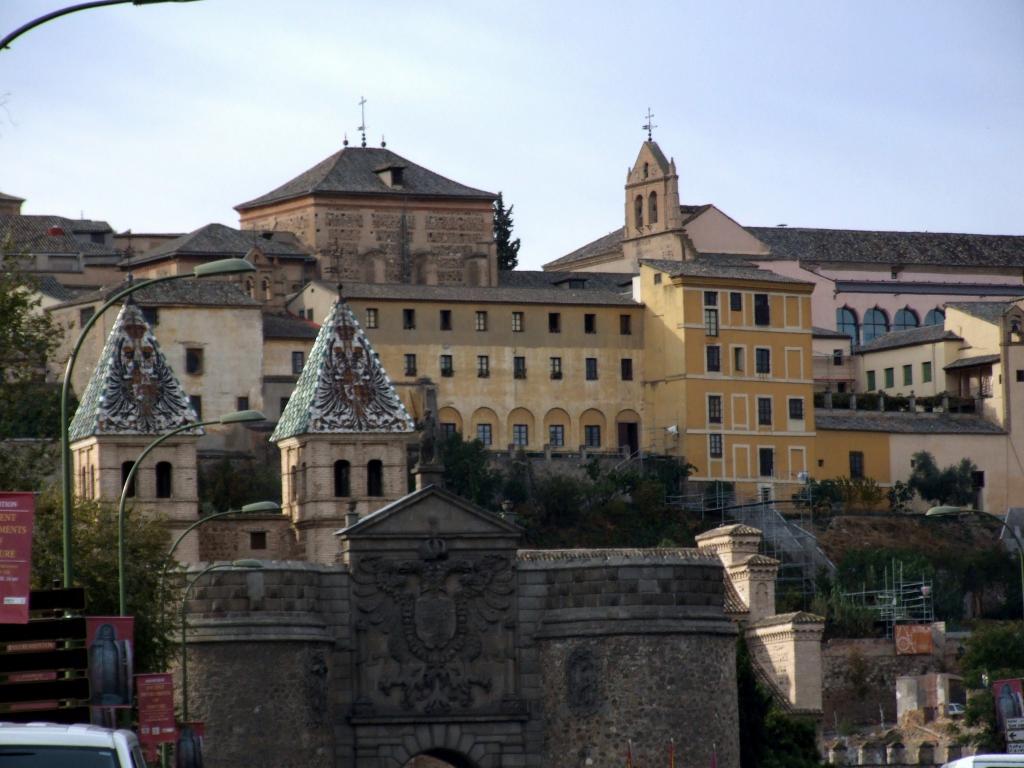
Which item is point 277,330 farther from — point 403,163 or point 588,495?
point 403,163

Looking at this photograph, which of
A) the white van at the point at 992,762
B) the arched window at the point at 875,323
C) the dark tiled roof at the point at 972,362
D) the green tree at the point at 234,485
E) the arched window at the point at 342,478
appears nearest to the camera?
the white van at the point at 992,762

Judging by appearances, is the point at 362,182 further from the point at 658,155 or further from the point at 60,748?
the point at 60,748

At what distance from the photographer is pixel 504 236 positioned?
500ft

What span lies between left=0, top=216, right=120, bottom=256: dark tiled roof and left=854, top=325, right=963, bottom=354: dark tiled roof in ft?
109

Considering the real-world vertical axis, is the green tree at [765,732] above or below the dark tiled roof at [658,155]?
below

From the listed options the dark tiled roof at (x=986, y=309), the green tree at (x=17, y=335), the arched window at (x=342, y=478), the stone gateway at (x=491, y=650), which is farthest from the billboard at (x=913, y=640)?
the green tree at (x=17, y=335)

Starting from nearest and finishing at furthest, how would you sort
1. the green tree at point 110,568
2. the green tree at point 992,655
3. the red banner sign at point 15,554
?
1. the red banner sign at point 15,554
2. the green tree at point 110,568
3. the green tree at point 992,655

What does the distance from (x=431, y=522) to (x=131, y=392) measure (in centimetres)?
1647

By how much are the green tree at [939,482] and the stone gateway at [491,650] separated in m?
59.2

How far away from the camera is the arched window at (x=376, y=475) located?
82812 millimetres

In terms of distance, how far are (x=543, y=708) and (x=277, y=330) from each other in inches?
1971

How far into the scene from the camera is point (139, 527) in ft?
204

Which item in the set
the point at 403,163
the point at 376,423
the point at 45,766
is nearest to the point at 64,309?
the point at 403,163

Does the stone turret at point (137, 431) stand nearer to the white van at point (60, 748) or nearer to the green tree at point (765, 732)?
the green tree at point (765, 732)
